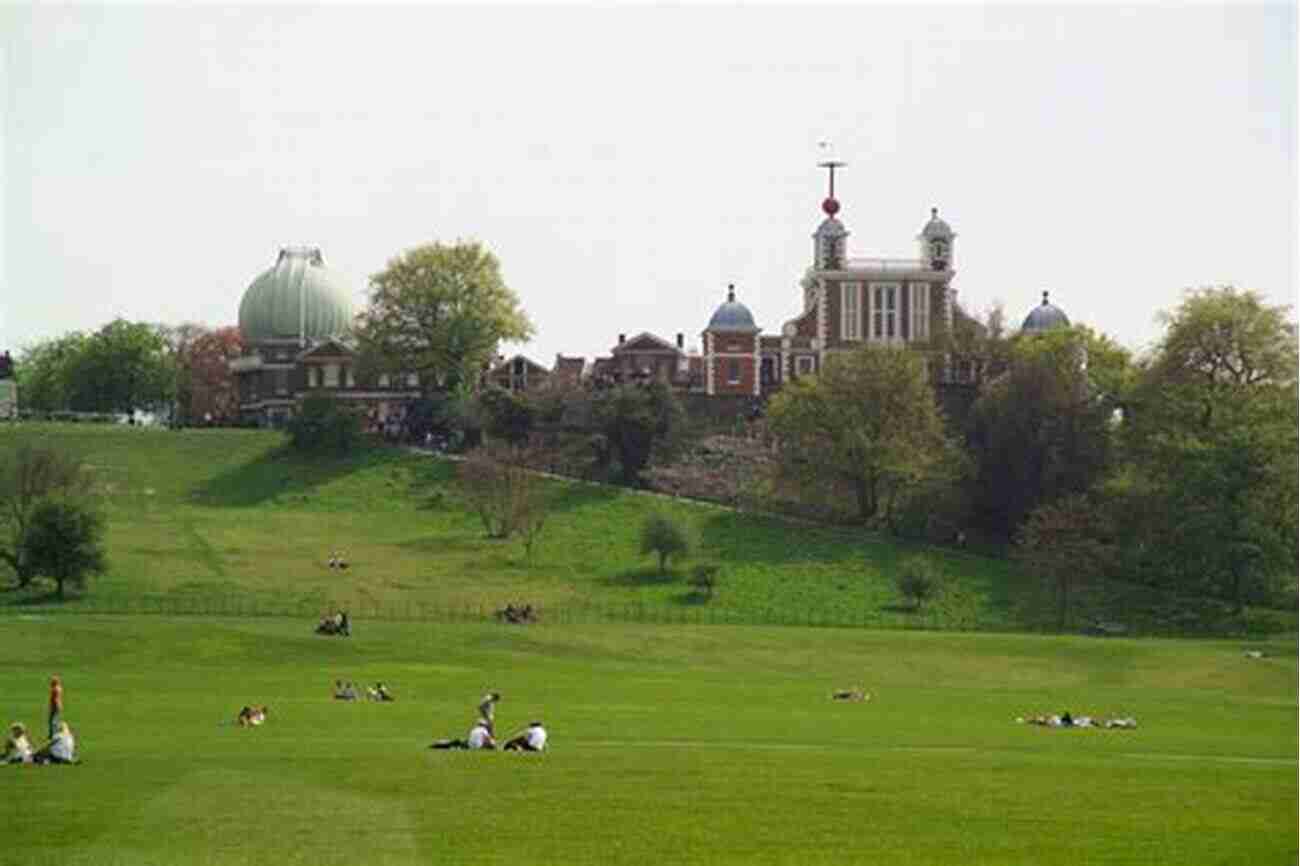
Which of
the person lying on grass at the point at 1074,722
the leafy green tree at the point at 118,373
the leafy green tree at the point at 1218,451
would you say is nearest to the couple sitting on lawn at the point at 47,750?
the person lying on grass at the point at 1074,722

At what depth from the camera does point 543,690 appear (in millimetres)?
52438

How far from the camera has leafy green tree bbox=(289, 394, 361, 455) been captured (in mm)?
108375

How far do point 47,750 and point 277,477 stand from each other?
2675 inches

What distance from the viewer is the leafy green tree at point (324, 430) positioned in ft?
356

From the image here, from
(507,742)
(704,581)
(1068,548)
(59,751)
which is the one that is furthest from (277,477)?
(59,751)

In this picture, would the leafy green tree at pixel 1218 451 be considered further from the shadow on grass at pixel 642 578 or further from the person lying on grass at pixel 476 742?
the person lying on grass at pixel 476 742

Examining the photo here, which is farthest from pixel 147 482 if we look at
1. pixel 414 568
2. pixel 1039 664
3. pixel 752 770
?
pixel 752 770

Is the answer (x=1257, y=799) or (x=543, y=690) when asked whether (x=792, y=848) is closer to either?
(x=1257, y=799)

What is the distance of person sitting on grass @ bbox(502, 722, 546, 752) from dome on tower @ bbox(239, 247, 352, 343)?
9952 centimetres

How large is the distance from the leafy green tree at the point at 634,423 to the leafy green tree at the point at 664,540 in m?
19.2

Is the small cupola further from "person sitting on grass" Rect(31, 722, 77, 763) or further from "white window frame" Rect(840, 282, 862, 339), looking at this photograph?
"person sitting on grass" Rect(31, 722, 77, 763)

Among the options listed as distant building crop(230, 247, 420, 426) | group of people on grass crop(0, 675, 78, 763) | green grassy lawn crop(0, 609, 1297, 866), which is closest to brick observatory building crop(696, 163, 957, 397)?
distant building crop(230, 247, 420, 426)

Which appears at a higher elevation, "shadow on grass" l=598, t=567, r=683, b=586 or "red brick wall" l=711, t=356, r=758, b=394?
"red brick wall" l=711, t=356, r=758, b=394

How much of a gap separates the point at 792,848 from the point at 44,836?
8.32 meters
